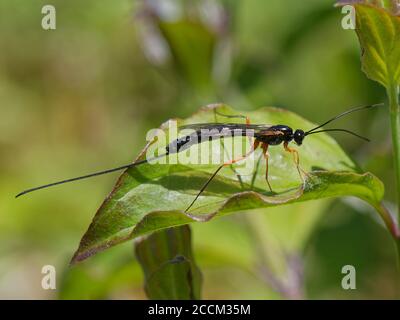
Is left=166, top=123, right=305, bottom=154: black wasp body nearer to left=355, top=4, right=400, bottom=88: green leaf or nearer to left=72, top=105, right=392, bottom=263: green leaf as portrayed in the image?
left=72, top=105, right=392, bottom=263: green leaf

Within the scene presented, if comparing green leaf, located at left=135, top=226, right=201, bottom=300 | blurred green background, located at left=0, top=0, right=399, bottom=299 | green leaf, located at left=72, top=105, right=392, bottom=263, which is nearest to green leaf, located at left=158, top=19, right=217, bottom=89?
blurred green background, located at left=0, top=0, right=399, bottom=299

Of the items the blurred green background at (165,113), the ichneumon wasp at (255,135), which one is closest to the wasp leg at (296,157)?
the ichneumon wasp at (255,135)

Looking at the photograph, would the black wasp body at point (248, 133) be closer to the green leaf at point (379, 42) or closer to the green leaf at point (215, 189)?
the green leaf at point (215, 189)

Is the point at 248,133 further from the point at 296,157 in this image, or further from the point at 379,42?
the point at 379,42

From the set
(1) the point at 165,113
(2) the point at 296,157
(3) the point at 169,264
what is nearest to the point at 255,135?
(2) the point at 296,157

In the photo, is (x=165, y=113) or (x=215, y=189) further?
(x=165, y=113)
